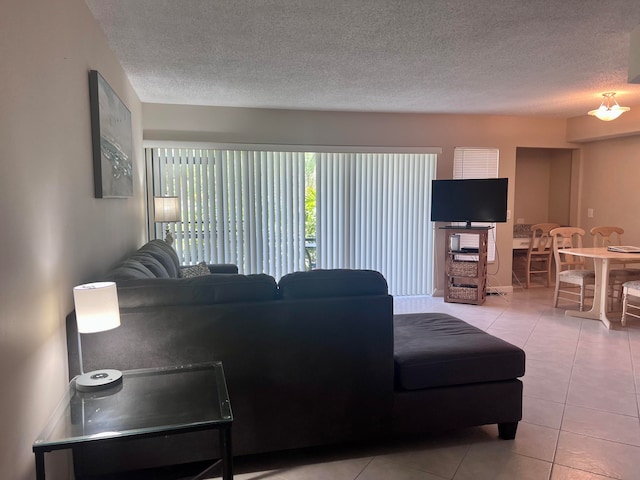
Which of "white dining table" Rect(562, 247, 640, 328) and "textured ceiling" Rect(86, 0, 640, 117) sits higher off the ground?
"textured ceiling" Rect(86, 0, 640, 117)

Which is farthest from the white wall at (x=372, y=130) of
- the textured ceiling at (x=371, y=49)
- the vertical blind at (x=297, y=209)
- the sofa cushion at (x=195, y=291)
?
the sofa cushion at (x=195, y=291)

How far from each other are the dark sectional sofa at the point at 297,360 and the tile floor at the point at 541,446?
5.1 inches

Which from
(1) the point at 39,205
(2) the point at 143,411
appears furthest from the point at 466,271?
(1) the point at 39,205

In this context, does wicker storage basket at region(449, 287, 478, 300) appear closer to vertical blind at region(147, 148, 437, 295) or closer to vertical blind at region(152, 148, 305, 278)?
vertical blind at region(147, 148, 437, 295)

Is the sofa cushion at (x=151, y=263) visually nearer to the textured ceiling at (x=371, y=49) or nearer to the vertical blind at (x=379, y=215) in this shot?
the textured ceiling at (x=371, y=49)

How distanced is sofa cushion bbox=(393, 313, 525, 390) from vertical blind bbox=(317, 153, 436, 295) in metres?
3.21

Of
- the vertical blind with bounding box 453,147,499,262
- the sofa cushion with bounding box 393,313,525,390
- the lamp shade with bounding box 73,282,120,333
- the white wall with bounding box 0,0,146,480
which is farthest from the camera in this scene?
the vertical blind with bounding box 453,147,499,262

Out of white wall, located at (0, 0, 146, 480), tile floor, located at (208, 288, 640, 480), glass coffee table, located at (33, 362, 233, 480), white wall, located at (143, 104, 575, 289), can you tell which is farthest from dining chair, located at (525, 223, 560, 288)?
white wall, located at (0, 0, 146, 480)

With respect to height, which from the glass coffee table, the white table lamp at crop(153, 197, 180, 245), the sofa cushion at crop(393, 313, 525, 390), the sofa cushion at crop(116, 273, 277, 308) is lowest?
the sofa cushion at crop(393, 313, 525, 390)

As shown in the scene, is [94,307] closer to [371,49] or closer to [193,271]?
[193,271]

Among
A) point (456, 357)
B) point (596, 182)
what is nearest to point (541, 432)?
point (456, 357)

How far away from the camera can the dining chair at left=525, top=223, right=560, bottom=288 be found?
20.7ft

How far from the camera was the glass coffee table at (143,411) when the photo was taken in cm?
138

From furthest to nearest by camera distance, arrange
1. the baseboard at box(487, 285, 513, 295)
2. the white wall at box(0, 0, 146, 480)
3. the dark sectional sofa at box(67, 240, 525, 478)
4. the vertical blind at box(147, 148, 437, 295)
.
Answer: the baseboard at box(487, 285, 513, 295) → the vertical blind at box(147, 148, 437, 295) → the dark sectional sofa at box(67, 240, 525, 478) → the white wall at box(0, 0, 146, 480)
